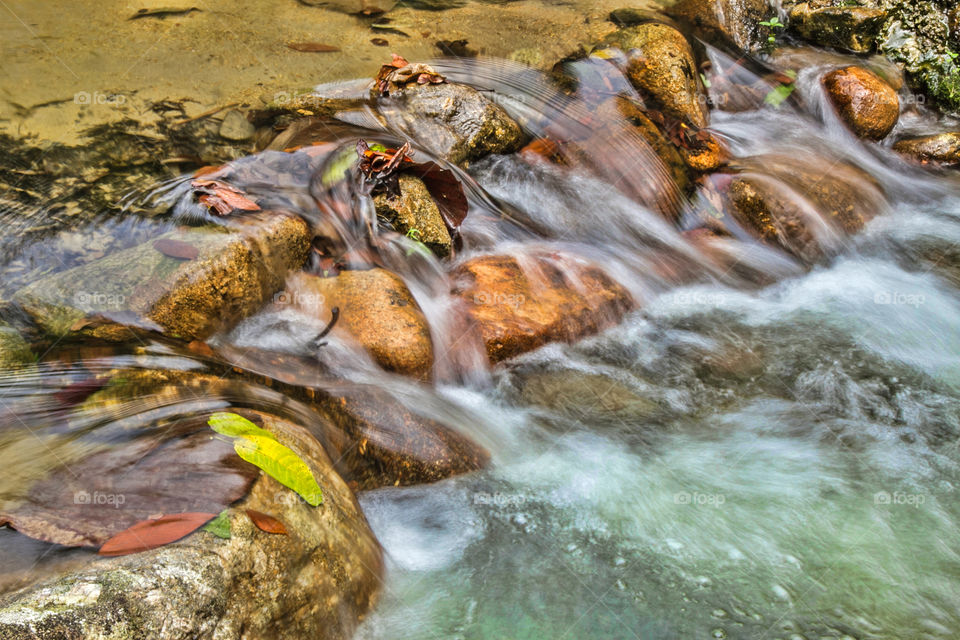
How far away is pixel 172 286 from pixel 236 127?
93.8 inches

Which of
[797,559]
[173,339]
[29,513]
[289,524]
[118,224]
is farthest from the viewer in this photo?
[118,224]

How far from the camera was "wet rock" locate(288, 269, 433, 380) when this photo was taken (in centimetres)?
416

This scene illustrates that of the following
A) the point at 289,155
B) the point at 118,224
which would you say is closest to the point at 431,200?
the point at 289,155

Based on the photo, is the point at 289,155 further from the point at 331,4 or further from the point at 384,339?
the point at 331,4

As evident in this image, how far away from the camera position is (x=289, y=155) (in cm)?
542

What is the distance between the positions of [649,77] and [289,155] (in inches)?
159

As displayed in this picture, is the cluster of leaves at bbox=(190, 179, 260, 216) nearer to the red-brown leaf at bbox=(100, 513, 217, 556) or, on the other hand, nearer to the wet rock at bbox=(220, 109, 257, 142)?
the wet rock at bbox=(220, 109, 257, 142)

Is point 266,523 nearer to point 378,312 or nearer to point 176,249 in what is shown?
point 378,312

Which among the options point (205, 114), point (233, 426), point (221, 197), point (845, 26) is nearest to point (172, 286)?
point (221, 197)

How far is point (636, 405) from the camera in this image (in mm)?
4508

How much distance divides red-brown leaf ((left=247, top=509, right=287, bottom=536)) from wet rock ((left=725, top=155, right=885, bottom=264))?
5.41m

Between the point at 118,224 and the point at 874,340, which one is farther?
the point at 874,340

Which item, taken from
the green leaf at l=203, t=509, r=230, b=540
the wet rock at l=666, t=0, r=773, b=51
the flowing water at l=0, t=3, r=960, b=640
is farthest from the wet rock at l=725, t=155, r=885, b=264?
the green leaf at l=203, t=509, r=230, b=540

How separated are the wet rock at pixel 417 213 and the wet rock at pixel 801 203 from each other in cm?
315
